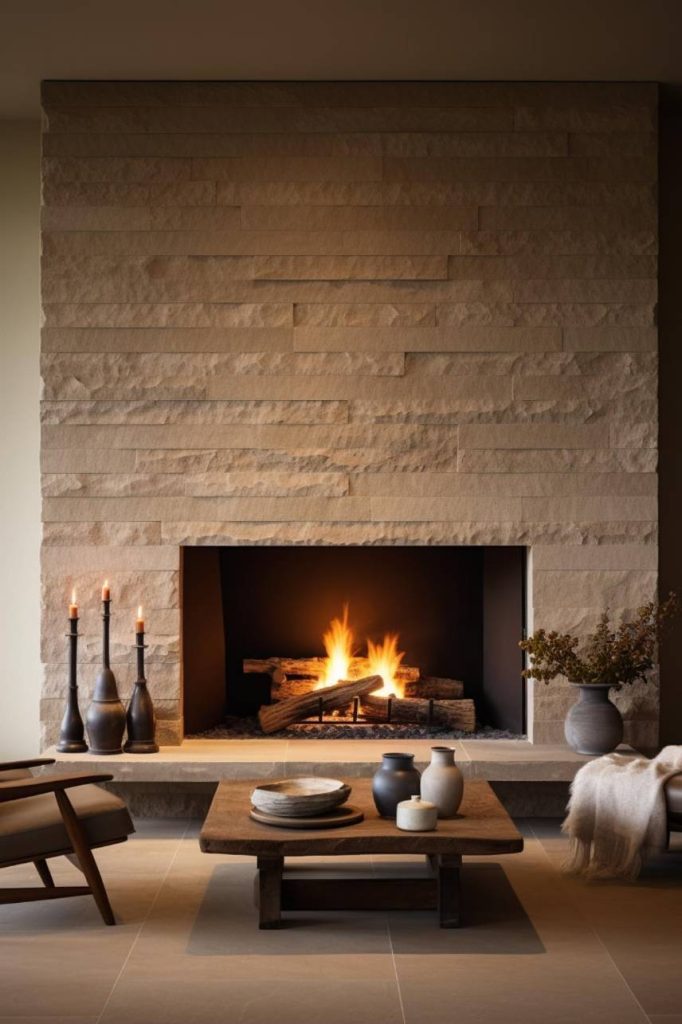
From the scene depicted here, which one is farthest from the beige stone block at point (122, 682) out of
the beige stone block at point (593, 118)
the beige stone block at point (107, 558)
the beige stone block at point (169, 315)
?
the beige stone block at point (593, 118)

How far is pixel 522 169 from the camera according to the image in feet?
16.0

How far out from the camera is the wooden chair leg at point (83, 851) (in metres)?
3.41

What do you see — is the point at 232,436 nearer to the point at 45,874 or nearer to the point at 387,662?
the point at 387,662

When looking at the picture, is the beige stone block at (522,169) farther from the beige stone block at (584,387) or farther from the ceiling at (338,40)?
the beige stone block at (584,387)

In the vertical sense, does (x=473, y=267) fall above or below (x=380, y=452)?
above

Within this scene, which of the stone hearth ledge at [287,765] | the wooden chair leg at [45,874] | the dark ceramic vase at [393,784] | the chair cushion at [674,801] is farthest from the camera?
the stone hearth ledge at [287,765]

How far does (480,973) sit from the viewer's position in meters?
3.11

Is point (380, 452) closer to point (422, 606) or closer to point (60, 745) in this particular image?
point (422, 606)

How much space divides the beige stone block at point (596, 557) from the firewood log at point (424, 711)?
67 centimetres

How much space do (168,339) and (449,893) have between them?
2412 mm

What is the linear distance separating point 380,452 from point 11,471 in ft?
5.24

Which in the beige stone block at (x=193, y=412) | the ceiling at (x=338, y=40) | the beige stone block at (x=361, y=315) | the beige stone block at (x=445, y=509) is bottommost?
the beige stone block at (x=445, y=509)

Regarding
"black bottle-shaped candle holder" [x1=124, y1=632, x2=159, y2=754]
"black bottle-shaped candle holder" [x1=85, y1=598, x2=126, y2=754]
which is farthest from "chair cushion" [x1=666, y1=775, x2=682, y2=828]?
"black bottle-shaped candle holder" [x1=85, y1=598, x2=126, y2=754]

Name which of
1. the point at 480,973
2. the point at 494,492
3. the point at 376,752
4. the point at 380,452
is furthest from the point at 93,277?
the point at 480,973
